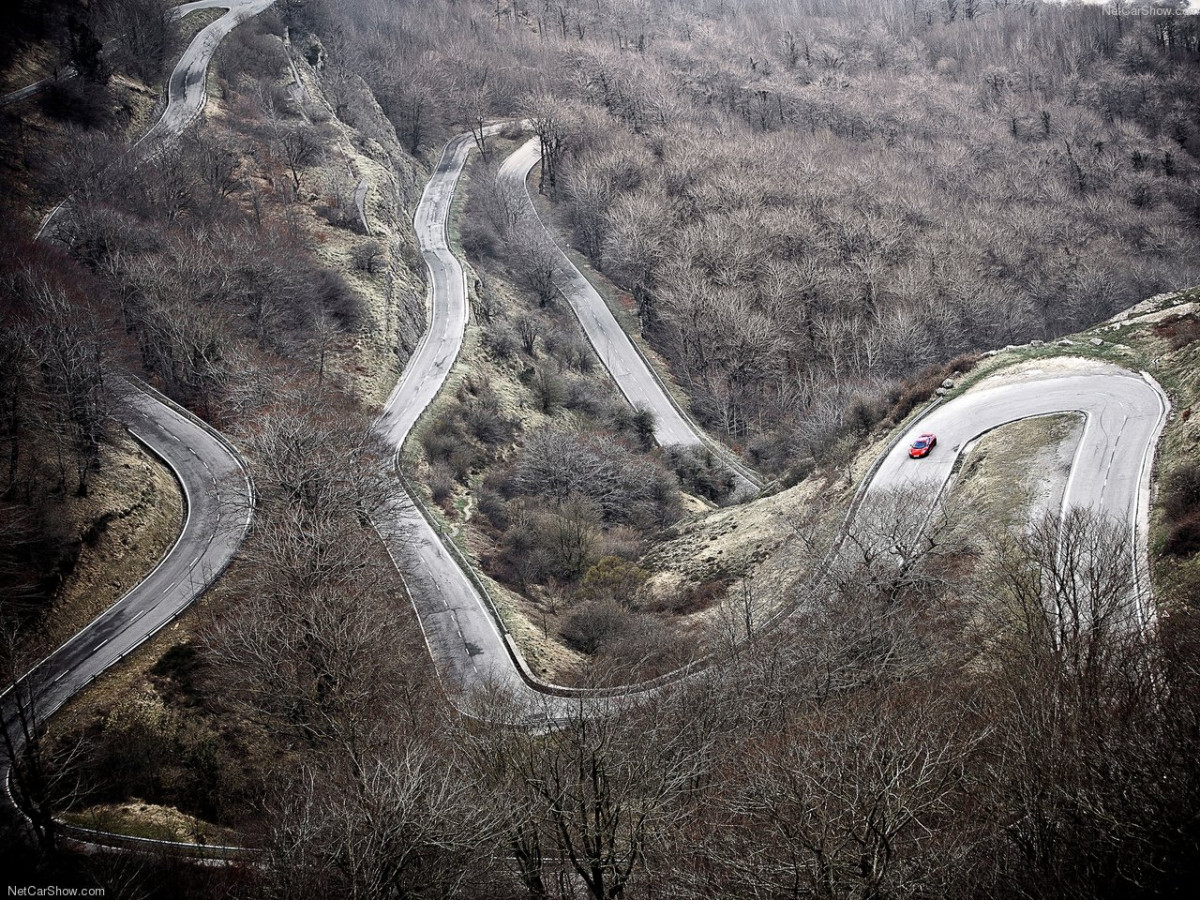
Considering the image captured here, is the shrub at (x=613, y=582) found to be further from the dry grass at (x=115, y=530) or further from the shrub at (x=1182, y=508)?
the shrub at (x=1182, y=508)

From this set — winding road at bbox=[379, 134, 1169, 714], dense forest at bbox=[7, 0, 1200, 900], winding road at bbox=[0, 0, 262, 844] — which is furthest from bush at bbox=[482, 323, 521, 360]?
winding road at bbox=[0, 0, 262, 844]

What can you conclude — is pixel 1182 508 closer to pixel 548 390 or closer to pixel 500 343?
pixel 548 390

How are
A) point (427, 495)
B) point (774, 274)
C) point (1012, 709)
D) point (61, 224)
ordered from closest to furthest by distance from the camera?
point (1012, 709) → point (427, 495) → point (61, 224) → point (774, 274)

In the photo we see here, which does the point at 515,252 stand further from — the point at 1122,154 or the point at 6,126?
the point at 1122,154

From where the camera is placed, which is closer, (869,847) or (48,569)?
(869,847)

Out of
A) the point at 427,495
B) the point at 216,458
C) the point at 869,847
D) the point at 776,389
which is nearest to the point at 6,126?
the point at 216,458

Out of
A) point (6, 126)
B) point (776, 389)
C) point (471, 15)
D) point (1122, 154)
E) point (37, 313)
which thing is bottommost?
point (776, 389)

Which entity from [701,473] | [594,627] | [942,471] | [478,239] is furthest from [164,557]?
[478,239]

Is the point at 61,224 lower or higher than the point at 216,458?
higher
